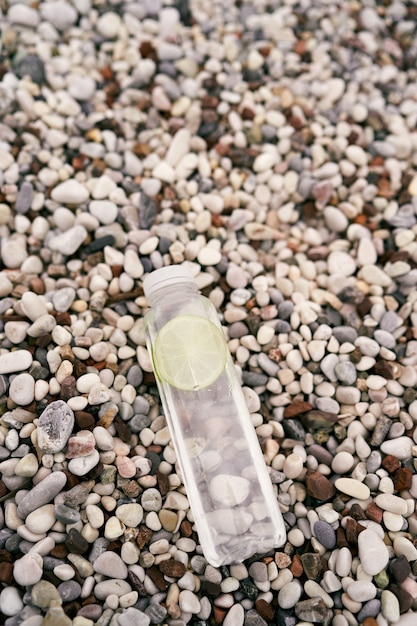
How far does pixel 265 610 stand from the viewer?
1.46 meters

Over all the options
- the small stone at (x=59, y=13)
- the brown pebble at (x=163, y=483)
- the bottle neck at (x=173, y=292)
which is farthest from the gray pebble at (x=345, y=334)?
the small stone at (x=59, y=13)

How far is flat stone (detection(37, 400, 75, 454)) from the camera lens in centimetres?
150

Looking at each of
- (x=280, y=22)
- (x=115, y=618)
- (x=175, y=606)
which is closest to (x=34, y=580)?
(x=115, y=618)

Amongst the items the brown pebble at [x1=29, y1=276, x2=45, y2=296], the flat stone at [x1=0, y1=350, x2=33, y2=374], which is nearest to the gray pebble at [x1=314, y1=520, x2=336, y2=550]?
the flat stone at [x1=0, y1=350, x2=33, y2=374]

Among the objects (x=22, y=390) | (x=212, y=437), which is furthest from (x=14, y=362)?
(x=212, y=437)

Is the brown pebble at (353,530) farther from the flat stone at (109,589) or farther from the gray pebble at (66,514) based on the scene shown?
the gray pebble at (66,514)

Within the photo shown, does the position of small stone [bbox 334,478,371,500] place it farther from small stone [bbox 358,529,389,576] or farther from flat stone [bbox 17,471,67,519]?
flat stone [bbox 17,471,67,519]

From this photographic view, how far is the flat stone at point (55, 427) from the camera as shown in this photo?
150 cm

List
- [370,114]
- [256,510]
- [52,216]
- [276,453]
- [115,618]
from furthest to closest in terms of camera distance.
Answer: [370,114], [52,216], [276,453], [256,510], [115,618]

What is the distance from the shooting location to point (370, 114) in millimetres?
2225

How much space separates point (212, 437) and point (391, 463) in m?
0.52

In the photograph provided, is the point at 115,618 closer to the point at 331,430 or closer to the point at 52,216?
the point at 331,430

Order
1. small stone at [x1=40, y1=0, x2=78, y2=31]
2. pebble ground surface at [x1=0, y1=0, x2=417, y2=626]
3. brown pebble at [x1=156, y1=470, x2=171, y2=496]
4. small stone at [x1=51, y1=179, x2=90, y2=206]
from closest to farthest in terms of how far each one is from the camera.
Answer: pebble ground surface at [x1=0, y1=0, x2=417, y2=626] → brown pebble at [x1=156, y1=470, x2=171, y2=496] → small stone at [x1=51, y1=179, x2=90, y2=206] → small stone at [x1=40, y1=0, x2=78, y2=31]

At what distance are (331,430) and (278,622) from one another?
54 cm
